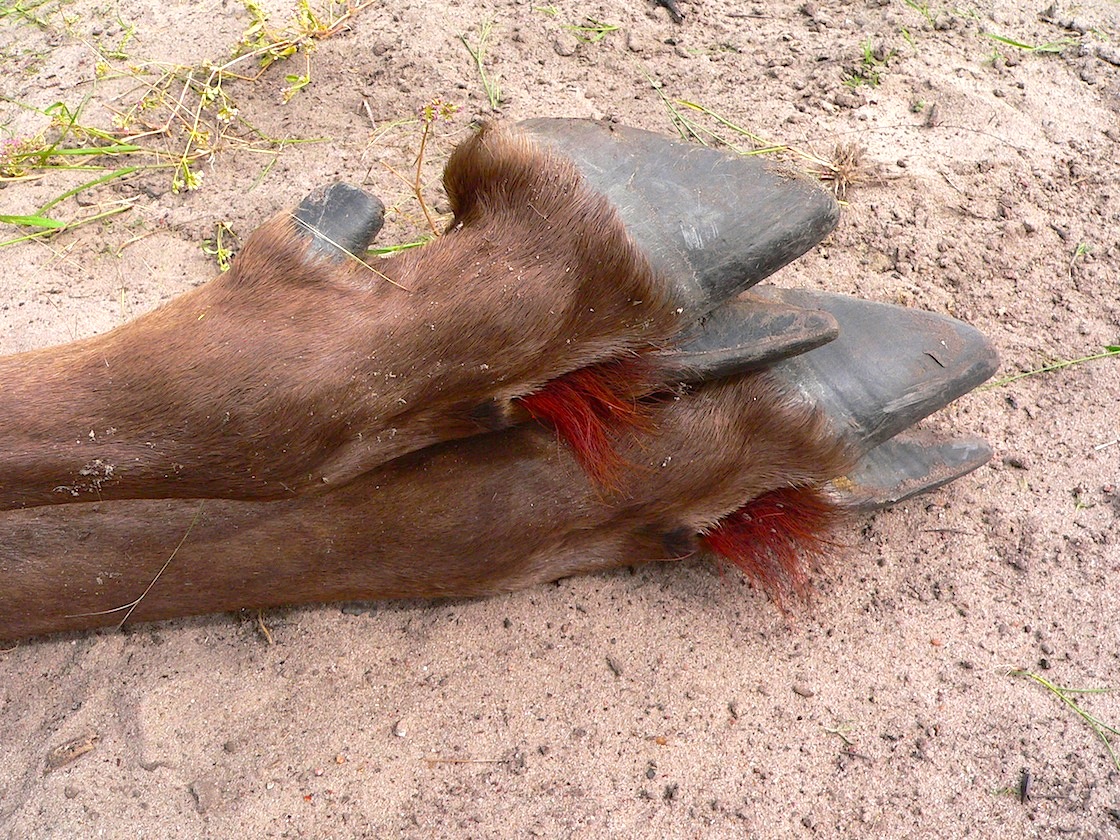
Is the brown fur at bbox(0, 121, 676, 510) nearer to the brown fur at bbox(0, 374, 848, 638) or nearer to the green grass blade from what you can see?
the brown fur at bbox(0, 374, 848, 638)

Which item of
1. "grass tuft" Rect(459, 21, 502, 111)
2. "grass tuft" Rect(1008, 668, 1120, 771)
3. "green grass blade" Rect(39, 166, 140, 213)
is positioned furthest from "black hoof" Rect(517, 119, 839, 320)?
"green grass blade" Rect(39, 166, 140, 213)

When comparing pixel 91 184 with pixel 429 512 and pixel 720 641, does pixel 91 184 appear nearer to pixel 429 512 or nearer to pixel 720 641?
pixel 429 512

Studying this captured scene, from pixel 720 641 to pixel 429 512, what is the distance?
586 millimetres

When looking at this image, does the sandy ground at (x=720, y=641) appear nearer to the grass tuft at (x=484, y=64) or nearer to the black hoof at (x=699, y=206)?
the grass tuft at (x=484, y=64)

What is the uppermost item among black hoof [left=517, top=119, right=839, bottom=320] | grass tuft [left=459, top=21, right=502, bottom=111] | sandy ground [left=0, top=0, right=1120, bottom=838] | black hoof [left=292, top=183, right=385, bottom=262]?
black hoof [left=517, top=119, right=839, bottom=320]

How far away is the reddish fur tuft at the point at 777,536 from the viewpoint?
66.9 inches

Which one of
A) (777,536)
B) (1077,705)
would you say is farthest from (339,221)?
(1077,705)

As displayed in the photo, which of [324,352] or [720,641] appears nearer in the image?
[324,352]

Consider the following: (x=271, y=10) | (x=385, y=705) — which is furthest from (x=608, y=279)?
(x=271, y=10)

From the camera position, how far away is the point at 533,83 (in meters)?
2.49

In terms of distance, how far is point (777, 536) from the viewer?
5.70ft

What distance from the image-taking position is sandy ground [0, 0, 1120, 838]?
5.19 feet

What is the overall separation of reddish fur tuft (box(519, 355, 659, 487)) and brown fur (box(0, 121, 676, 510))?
5cm

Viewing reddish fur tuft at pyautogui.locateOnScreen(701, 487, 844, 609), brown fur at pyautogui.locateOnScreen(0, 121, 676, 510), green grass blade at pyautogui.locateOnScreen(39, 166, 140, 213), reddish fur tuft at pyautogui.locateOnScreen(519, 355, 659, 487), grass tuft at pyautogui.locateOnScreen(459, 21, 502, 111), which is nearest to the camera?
brown fur at pyautogui.locateOnScreen(0, 121, 676, 510)
